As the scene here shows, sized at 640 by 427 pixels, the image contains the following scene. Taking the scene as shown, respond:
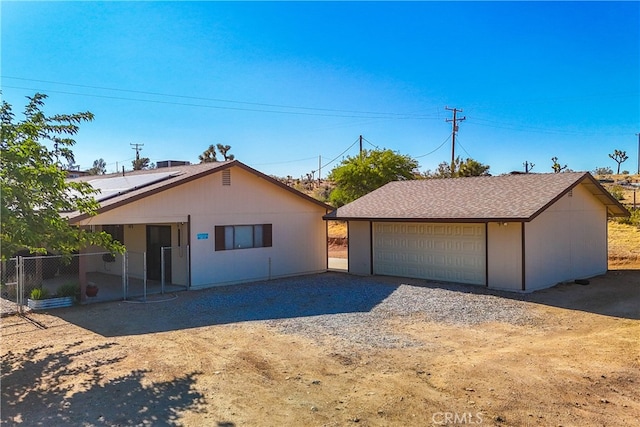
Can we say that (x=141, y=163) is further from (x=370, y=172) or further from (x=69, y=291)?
(x=69, y=291)

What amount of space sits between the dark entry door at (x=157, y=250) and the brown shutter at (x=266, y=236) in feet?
10.5

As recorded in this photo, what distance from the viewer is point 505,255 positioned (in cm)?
1484

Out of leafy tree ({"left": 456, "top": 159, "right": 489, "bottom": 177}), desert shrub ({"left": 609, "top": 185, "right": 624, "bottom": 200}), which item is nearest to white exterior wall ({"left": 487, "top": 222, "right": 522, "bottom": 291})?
leafy tree ({"left": 456, "top": 159, "right": 489, "bottom": 177})

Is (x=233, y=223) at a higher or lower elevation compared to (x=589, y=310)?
higher

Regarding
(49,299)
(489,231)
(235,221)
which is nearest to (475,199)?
(489,231)

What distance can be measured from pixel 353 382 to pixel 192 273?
9.55m

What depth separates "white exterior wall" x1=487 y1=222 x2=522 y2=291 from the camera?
47.9 ft

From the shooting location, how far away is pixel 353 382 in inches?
269

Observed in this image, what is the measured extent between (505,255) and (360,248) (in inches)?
228

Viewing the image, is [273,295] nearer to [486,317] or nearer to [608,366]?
[486,317]

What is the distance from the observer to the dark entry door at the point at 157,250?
1670 cm

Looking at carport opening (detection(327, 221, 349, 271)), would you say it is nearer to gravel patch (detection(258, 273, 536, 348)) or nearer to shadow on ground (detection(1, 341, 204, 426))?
gravel patch (detection(258, 273, 536, 348))

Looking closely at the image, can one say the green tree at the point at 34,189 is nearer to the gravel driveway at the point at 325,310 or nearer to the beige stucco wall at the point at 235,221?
the gravel driveway at the point at 325,310

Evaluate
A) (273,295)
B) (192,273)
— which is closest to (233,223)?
(192,273)
